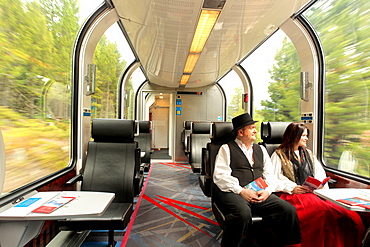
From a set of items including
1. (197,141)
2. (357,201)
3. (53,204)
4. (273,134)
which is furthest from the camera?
(197,141)

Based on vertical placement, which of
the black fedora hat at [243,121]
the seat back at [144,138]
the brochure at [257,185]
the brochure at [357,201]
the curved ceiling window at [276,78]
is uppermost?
the curved ceiling window at [276,78]

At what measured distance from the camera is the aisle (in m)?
2.45

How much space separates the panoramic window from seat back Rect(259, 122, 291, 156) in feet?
9.21

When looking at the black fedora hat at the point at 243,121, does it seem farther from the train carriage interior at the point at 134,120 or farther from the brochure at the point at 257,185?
the brochure at the point at 257,185

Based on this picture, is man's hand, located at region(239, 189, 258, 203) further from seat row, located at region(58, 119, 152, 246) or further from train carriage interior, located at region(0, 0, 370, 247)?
seat row, located at region(58, 119, 152, 246)

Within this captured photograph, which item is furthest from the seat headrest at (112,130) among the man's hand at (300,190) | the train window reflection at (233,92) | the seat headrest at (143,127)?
the train window reflection at (233,92)

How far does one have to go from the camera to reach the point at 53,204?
55.7 inches

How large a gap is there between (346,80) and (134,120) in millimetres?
2727

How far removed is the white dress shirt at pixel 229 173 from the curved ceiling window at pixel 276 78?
1451 mm

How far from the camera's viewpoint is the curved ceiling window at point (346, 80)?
219 cm

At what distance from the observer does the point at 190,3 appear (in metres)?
2.13

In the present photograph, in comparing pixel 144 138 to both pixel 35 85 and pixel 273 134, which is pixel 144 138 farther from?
pixel 35 85

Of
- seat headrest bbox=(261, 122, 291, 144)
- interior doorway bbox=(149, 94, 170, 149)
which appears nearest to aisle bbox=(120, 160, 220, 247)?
seat headrest bbox=(261, 122, 291, 144)

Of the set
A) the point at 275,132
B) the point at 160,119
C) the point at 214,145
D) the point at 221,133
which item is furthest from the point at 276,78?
the point at 160,119
